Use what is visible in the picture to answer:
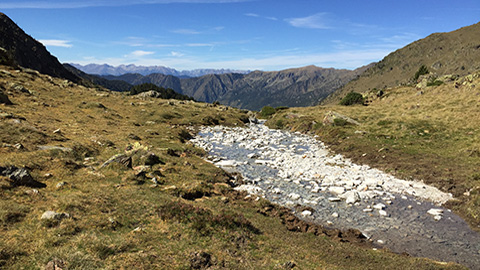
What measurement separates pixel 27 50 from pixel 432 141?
214 m

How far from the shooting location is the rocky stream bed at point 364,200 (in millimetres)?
12719

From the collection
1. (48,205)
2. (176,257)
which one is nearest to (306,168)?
(176,257)

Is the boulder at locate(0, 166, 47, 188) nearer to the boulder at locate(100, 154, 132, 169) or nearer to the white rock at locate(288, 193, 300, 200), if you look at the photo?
the boulder at locate(100, 154, 132, 169)

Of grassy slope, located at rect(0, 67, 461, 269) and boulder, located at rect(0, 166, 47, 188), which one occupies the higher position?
boulder, located at rect(0, 166, 47, 188)

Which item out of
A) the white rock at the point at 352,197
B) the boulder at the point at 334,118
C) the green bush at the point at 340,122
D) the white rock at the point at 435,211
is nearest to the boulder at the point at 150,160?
the white rock at the point at 352,197

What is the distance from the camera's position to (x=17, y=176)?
488 inches

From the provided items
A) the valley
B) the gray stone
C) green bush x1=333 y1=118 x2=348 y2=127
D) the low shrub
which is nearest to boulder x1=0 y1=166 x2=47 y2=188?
the valley

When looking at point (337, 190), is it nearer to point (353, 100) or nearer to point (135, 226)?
point (135, 226)

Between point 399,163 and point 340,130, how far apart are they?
1667 cm

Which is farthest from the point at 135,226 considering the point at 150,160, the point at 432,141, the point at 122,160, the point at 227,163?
the point at 432,141

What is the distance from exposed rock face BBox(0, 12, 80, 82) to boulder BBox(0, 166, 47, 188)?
169 metres

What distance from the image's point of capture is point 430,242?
12734 millimetres

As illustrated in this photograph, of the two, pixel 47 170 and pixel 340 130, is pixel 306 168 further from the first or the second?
pixel 47 170

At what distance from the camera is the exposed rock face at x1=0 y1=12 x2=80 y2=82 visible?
461ft
